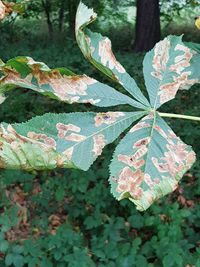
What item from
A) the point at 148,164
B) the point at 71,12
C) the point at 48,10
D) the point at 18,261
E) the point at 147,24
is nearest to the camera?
the point at 148,164

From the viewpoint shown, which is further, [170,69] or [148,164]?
[170,69]

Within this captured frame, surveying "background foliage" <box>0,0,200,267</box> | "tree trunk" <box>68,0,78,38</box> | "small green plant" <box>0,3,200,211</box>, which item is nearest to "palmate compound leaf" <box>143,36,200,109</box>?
"small green plant" <box>0,3,200,211</box>

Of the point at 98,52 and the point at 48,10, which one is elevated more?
the point at 98,52

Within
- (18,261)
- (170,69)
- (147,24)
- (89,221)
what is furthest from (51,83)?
(147,24)

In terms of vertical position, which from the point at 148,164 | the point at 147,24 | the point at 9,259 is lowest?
the point at 147,24

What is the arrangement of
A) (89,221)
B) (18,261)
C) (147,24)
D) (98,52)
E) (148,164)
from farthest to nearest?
(147,24), (89,221), (18,261), (98,52), (148,164)

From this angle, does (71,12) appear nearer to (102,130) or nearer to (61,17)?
(61,17)
